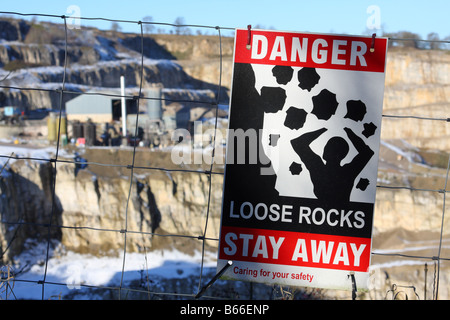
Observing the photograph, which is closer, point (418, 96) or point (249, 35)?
point (249, 35)

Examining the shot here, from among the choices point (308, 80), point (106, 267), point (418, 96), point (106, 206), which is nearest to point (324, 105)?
point (308, 80)

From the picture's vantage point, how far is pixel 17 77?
3033 centimetres

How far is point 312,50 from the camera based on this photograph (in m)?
1.88

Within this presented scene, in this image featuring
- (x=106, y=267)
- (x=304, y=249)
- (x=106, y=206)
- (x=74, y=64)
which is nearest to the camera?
(x=304, y=249)

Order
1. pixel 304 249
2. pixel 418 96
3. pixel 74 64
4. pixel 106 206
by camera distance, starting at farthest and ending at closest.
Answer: pixel 74 64, pixel 418 96, pixel 106 206, pixel 304 249

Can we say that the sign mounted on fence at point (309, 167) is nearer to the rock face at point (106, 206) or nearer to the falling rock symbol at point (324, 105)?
the falling rock symbol at point (324, 105)

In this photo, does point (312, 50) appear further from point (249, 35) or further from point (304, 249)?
point (304, 249)

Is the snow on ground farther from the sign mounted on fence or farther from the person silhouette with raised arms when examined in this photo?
the person silhouette with raised arms

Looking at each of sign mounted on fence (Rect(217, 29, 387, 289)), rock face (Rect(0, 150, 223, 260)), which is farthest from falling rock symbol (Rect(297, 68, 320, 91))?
rock face (Rect(0, 150, 223, 260))

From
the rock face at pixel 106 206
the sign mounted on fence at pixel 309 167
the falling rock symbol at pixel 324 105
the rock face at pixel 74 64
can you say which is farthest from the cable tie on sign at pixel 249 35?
the rock face at pixel 74 64

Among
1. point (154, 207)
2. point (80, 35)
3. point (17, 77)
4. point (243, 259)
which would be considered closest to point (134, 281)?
point (154, 207)

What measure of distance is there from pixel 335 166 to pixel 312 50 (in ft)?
1.68

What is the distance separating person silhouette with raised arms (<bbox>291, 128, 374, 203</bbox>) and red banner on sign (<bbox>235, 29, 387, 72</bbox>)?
0.30 metres
